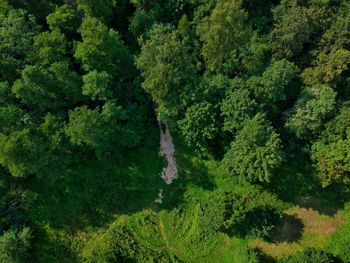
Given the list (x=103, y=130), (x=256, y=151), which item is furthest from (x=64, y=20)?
(x=256, y=151)

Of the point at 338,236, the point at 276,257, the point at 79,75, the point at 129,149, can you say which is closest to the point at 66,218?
the point at 129,149

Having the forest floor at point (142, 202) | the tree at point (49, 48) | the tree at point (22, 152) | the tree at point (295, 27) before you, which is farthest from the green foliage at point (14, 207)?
the tree at point (295, 27)

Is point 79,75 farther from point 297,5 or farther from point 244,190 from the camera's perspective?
point 297,5

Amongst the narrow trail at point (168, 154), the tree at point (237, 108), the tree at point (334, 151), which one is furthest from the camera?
the narrow trail at point (168, 154)

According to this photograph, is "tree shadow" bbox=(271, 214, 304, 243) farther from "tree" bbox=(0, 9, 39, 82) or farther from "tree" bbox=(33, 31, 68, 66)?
"tree" bbox=(0, 9, 39, 82)

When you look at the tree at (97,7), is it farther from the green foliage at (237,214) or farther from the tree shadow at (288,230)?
the tree shadow at (288,230)

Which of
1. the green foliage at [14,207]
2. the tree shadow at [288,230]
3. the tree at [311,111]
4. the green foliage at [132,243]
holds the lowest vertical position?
the tree shadow at [288,230]

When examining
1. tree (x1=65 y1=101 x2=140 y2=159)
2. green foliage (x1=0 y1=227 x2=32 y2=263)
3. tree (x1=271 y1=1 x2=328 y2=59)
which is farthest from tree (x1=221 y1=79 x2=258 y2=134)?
green foliage (x1=0 y1=227 x2=32 y2=263)
